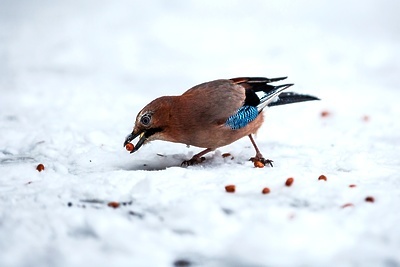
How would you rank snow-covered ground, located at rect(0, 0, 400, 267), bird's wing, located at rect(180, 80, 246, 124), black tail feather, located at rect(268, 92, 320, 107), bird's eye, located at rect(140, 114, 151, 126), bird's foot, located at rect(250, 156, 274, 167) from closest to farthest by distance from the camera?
snow-covered ground, located at rect(0, 0, 400, 267), bird's eye, located at rect(140, 114, 151, 126), bird's wing, located at rect(180, 80, 246, 124), bird's foot, located at rect(250, 156, 274, 167), black tail feather, located at rect(268, 92, 320, 107)

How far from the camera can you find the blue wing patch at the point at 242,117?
472cm

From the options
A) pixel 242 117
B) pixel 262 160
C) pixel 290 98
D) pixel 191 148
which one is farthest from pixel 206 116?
pixel 290 98

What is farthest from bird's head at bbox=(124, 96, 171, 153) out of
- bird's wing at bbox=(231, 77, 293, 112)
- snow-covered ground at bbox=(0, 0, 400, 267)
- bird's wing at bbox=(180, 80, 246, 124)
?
bird's wing at bbox=(231, 77, 293, 112)

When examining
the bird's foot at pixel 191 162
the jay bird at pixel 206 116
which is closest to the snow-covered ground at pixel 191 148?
the bird's foot at pixel 191 162

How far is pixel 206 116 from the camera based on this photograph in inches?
182

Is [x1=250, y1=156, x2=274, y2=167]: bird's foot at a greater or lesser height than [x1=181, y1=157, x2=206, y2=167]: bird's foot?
greater

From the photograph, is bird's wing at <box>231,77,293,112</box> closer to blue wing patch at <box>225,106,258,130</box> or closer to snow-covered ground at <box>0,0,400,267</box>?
blue wing patch at <box>225,106,258,130</box>

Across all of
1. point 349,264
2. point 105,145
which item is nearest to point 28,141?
point 105,145

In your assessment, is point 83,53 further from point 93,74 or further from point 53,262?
point 53,262

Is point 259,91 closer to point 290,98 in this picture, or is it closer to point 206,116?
point 290,98

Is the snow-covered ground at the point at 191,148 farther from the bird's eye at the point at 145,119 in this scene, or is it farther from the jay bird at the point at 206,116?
the bird's eye at the point at 145,119

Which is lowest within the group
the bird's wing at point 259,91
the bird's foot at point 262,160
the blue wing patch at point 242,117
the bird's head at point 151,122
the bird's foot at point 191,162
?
the bird's foot at point 191,162

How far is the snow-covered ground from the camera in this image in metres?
3.39

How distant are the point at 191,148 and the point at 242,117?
83 centimetres
